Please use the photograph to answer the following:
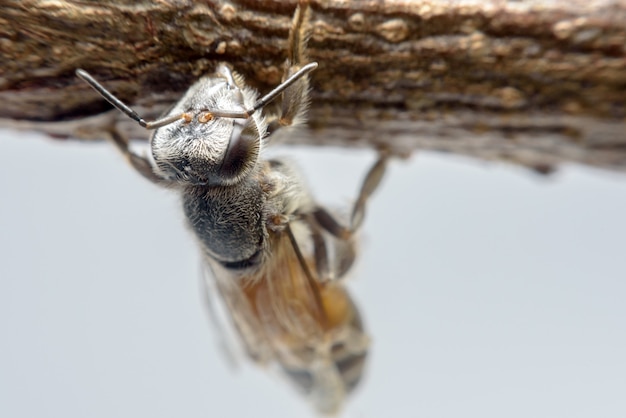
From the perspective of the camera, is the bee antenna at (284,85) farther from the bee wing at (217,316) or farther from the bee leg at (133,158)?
the bee wing at (217,316)

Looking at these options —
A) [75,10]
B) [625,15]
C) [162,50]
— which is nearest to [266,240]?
[162,50]

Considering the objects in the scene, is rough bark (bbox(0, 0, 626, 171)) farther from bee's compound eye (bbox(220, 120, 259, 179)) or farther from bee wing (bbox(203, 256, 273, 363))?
bee wing (bbox(203, 256, 273, 363))

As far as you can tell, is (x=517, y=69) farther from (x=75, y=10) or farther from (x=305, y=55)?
(x=75, y=10)

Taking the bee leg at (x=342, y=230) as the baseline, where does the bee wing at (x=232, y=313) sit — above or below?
below

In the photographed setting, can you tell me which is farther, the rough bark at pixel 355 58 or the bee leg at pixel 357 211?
the bee leg at pixel 357 211

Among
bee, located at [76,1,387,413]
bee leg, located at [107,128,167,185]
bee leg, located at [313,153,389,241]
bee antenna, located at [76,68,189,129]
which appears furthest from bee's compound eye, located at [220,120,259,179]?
bee leg, located at [313,153,389,241]

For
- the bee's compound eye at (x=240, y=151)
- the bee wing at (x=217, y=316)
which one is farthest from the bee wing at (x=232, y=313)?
the bee's compound eye at (x=240, y=151)
